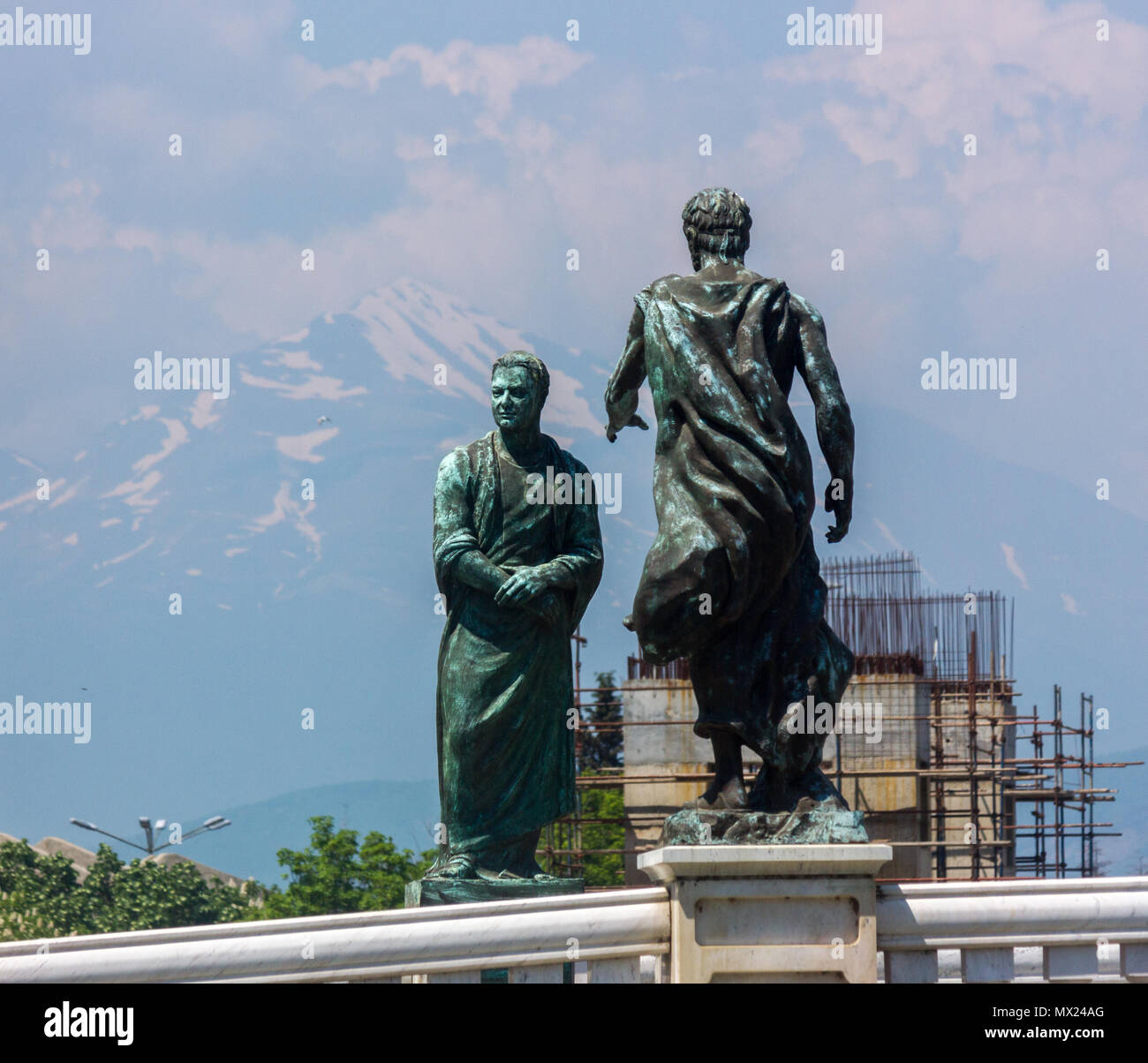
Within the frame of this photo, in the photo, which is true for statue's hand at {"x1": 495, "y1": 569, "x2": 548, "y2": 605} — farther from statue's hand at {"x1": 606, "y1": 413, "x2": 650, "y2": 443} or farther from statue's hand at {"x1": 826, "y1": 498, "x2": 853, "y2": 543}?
statue's hand at {"x1": 826, "y1": 498, "x2": 853, "y2": 543}

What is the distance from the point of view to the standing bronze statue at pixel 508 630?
923 centimetres

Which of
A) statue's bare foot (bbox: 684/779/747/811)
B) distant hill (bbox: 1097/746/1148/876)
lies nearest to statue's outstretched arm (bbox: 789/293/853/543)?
statue's bare foot (bbox: 684/779/747/811)

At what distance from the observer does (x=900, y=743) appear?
110 feet

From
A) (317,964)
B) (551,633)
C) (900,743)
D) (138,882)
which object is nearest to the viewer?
(317,964)

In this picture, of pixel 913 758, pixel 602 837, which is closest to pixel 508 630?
pixel 913 758

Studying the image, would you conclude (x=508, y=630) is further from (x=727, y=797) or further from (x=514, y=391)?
(x=727, y=797)

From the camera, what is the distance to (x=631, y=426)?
8.57 meters

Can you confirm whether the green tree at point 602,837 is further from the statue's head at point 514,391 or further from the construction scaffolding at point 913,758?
the statue's head at point 514,391

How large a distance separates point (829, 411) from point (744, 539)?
70 cm

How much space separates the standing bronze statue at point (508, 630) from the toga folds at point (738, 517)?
4.59 ft

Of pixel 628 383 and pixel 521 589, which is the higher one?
pixel 628 383
